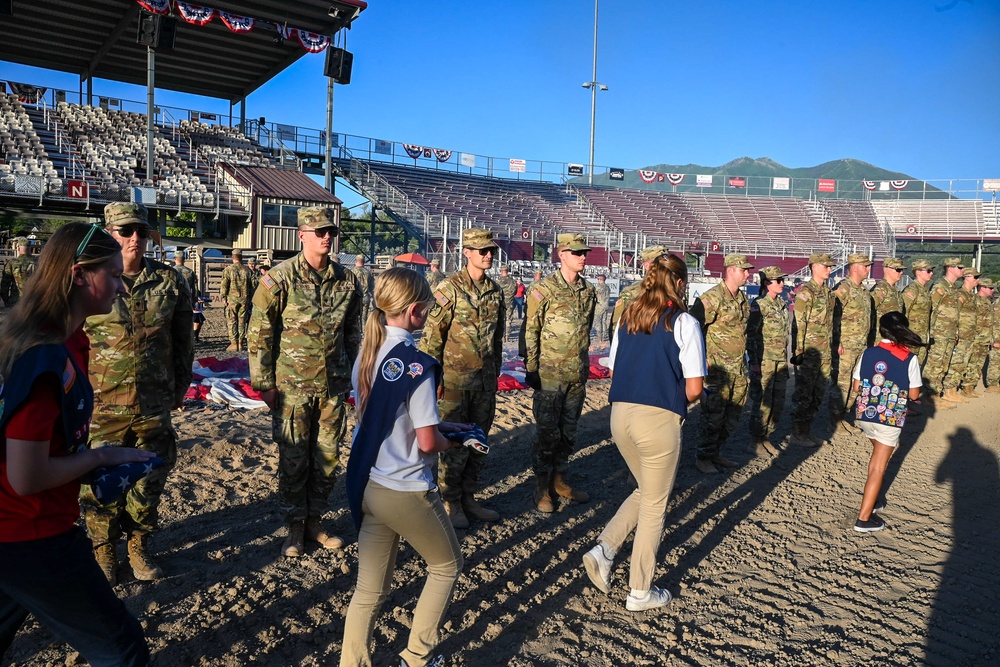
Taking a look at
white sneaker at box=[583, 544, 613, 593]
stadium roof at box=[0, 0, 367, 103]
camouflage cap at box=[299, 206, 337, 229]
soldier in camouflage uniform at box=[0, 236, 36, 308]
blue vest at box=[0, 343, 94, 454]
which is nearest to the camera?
blue vest at box=[0, 343, 94, 454]

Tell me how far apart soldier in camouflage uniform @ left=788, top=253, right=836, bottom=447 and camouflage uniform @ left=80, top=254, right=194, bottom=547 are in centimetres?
627

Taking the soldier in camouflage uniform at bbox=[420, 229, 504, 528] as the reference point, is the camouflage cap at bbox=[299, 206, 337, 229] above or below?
above

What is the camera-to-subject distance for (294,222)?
2558 cm

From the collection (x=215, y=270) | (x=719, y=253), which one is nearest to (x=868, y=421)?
(x=215, y=270)

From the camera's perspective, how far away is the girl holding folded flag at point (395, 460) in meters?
2.47

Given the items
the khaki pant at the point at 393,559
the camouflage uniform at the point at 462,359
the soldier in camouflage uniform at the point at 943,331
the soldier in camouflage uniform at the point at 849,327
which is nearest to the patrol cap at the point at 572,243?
the camouflage uniform at the point at 462,359

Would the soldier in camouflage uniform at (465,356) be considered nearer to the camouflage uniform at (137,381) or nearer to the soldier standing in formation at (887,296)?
the camouflage uniform at (137,381)

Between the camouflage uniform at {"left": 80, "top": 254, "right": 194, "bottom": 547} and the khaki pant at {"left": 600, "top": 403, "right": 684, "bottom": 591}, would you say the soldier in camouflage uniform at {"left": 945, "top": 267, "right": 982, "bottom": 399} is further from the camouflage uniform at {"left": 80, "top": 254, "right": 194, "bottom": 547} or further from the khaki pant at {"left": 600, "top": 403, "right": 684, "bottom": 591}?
the camouflage uniform at {"left": 80, "top": 254, "right": 194, "bottom": 547}

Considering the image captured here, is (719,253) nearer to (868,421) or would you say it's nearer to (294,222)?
(294,222)

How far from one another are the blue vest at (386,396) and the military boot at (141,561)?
2006 millimetres

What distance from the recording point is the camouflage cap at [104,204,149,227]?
3.50 m

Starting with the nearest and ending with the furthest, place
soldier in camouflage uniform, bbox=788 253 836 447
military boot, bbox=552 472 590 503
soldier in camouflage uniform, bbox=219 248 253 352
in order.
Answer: military boot, bbox=552 472 590 503 → soldier in camouflage uniform, bbox=788 253 836 447 → soldier in camouflage uniform, bbox=219 248 253 352

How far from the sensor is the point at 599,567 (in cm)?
377

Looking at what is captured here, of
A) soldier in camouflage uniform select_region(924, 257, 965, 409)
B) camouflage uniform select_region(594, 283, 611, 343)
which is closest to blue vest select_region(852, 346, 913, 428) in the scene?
soldier in camouflage uniform select_region(924, 257, 965, 409)
